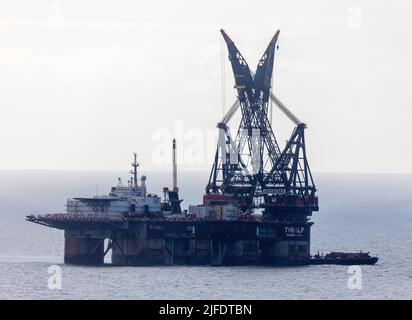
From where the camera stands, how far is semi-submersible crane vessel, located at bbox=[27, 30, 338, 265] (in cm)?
16888

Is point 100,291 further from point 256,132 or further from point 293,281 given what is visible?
point 256,132

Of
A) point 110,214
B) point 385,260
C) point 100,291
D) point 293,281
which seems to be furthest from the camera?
point 385,260

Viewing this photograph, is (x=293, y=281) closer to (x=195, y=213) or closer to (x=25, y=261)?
(x=195, y=213)

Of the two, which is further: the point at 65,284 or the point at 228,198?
the point at 228,198

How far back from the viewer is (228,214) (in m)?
172

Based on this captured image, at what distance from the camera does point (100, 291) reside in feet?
477

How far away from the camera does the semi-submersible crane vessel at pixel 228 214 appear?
6649 inches
